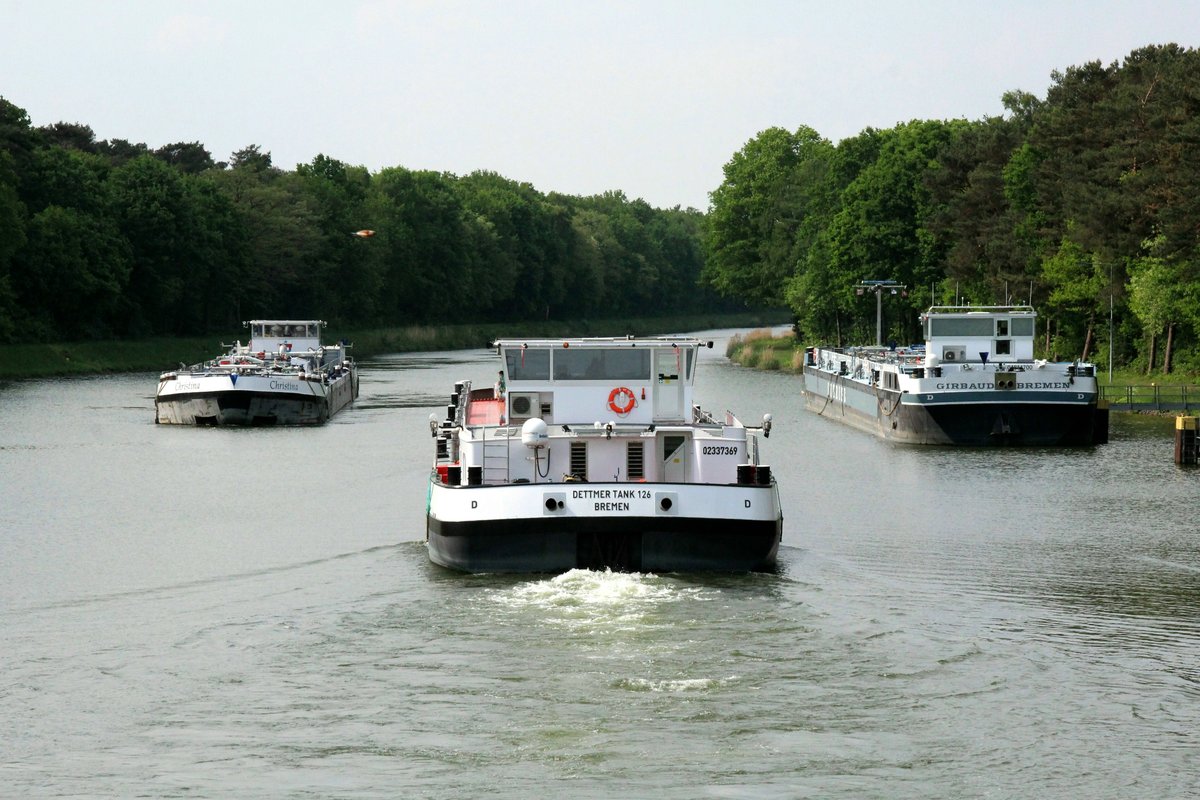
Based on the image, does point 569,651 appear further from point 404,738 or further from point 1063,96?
point 1063,96

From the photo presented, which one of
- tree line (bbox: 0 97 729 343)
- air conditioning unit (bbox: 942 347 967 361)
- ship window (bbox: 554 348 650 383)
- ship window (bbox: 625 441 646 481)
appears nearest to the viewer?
ship window (bbox: 625 441 646 481)

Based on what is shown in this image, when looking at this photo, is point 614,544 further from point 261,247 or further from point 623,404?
point 261,247

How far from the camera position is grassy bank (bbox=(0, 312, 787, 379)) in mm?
89562

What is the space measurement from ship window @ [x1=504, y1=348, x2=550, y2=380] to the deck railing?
1252 inches

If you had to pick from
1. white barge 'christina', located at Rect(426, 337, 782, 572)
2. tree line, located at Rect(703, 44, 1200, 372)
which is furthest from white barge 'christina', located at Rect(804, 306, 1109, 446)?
white barge 'christina', located at Rect(426, 337, 782, 572)

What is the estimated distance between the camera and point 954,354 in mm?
54000

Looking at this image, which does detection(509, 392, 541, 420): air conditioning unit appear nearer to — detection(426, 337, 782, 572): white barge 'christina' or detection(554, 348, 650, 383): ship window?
detection(426, 337, 782, 572): white barge 'christina'

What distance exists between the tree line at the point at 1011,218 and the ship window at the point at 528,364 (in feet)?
111

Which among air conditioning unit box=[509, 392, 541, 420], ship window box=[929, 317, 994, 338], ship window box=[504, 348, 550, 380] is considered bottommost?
air conditioning unit box=[509, 392, 541, 420]

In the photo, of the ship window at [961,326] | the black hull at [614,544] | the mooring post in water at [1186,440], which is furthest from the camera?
the ship window at [961,326]

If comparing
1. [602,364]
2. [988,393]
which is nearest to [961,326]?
[988,393]

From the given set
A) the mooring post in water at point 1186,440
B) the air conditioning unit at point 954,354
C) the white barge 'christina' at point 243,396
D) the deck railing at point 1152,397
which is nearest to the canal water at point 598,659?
the mooring post in water at point 1186,440

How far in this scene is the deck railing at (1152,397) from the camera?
56.2m

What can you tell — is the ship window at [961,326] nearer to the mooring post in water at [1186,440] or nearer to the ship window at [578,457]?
the mooring post in water at [1186,440]
